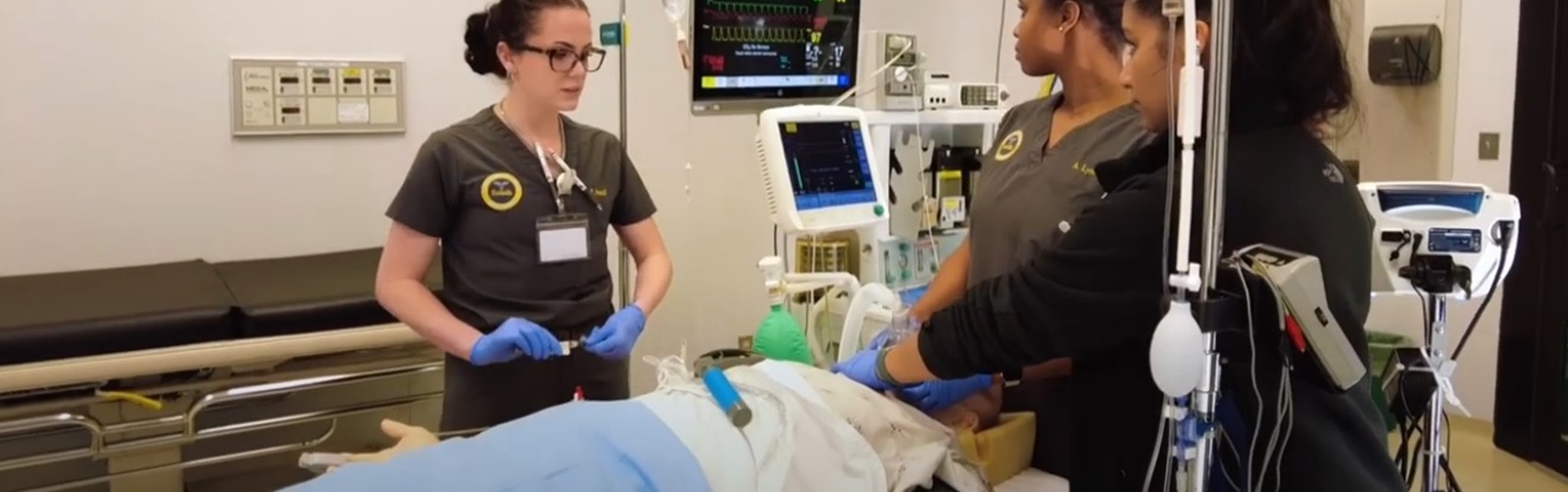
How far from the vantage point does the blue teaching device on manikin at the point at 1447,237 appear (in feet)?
7.59

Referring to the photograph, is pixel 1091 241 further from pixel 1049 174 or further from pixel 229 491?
pixel 229 491

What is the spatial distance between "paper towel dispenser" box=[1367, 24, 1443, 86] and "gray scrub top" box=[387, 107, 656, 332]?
3.13 meters

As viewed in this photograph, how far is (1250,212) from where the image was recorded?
1.20 metres

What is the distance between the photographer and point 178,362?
2332mm

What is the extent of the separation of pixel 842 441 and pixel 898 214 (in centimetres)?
159

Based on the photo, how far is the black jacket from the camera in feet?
3.95

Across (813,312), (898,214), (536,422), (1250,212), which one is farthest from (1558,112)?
(536,422)

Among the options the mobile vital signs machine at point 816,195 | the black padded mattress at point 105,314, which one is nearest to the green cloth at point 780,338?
the mobile vital signs machine at point 816,195

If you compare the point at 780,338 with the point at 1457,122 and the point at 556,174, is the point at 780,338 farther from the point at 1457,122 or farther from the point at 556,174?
the point at 1457,122

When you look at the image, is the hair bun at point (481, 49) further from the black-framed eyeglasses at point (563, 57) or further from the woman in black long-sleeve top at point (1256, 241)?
the woman in black long-sleeve top at point (1256, 241)

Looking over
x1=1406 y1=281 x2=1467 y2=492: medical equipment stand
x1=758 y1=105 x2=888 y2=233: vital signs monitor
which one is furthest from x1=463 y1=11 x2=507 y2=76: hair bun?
x1=1406 y1=281 x2=1467 y2=492: medical equipment stand

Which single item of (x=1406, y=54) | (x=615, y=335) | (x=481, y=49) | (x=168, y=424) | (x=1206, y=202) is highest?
(x=1406, y=54)

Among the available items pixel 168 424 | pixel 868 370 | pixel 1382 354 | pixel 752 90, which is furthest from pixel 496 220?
pixel 1382 354

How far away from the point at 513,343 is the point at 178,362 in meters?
0.84
